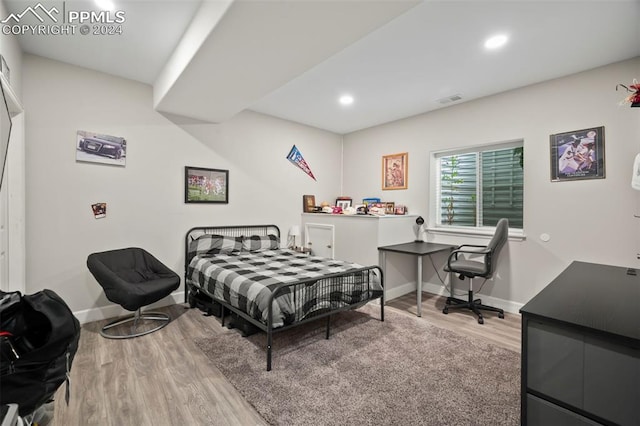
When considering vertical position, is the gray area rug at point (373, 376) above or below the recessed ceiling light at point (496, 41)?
below

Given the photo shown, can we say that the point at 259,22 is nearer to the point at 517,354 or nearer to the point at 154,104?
the point at 154,104

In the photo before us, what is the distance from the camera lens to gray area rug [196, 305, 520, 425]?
1.76 m

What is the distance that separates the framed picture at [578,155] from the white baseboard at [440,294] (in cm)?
156

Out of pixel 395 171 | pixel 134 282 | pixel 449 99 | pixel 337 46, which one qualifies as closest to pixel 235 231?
pixel 134 282

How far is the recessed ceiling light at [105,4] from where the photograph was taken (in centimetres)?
210

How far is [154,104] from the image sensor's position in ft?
11.2

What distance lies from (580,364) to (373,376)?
138cm

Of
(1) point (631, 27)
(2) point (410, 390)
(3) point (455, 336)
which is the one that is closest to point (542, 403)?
(2) point (410, 390)

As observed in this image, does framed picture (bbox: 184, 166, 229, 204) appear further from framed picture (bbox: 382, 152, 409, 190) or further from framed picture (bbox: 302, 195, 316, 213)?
framed picture (bbox: 382, 152, 409, 190)

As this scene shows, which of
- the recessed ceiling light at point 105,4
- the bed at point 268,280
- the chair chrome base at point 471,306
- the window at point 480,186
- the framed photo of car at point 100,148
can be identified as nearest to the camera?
the recessed ceiling light at point 105,4

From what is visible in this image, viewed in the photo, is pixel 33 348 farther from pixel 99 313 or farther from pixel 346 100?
pixel 346 100

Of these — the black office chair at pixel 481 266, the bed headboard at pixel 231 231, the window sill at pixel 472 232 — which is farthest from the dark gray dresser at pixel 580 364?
the bed headboard at pixel 231 231

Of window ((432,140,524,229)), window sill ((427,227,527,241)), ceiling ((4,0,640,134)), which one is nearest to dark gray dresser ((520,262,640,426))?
ceiling ((4,0,640,134))

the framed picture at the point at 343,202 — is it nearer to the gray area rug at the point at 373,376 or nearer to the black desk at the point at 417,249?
the black desk at the point at 417,249
